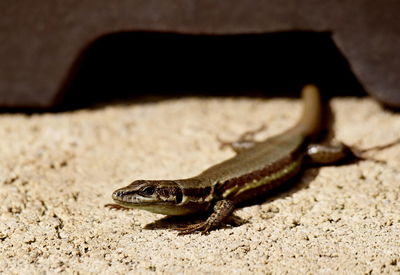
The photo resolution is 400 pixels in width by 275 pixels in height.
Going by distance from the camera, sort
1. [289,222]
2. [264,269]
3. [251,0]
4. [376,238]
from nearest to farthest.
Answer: [264,269] → [376,238] → [289,222] → [251,0]

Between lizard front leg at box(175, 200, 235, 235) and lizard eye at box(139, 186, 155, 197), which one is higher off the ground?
lizard eye at box(139, 186, 155, 197)

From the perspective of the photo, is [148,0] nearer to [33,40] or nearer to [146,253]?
[33,40]

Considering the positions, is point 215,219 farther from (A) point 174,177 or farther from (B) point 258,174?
(A) point 174,177

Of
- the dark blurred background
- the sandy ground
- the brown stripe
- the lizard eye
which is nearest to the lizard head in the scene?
the lizard eye

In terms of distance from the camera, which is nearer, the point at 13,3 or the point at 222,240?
the point at 222,240

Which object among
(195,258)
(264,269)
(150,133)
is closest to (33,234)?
(195,258)

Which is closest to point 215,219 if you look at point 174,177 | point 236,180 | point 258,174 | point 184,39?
point 236,180

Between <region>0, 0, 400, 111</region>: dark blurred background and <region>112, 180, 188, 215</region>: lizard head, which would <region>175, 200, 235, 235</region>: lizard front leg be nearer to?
<region>112, 180, 188, 215</region>: lizard head

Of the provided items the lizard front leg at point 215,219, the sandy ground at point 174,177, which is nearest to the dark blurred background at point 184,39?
the sandy ground at point 174,177
